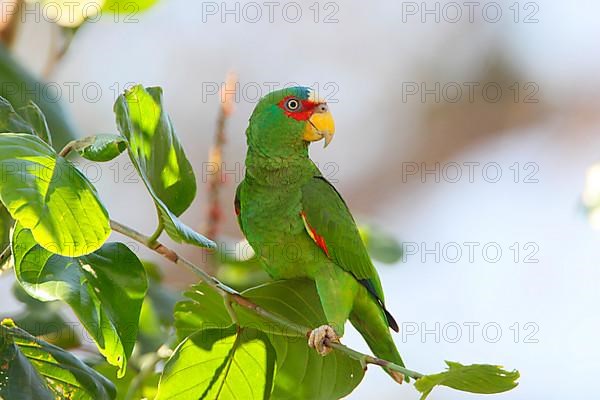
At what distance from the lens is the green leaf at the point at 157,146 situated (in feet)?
3.37

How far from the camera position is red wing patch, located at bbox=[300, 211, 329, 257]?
4.63ft

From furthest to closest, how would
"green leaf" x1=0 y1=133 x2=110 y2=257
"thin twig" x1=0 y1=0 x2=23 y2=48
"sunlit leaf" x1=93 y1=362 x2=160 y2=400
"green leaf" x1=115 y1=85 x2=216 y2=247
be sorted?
"thin twig" x1=0 y1=0 x2=23 y2=48
"sunlit leaf" x1=93 y1=362 x2=160 y2=400
"green leaf" x1=115 y1=85 x2=216 y2=247
"green leaf" x1=0 y1=133 x2=110 y2=257

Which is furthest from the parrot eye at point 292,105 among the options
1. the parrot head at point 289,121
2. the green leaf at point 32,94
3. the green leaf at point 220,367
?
the green leaf at point 220,367

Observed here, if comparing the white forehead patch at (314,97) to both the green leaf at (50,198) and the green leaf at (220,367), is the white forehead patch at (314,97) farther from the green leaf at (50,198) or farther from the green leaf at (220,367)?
the green leaf at (50,198)

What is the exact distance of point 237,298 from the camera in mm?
1060

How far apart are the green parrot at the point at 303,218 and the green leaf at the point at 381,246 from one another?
0.38 metres

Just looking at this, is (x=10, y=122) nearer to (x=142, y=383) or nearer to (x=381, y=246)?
(x=142, y=383)

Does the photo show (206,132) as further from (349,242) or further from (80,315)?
(80,315)

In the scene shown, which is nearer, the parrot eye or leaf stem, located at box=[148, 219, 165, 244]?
leaf stem, located at box=[148, 219, 165, 244]

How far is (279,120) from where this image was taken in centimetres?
154

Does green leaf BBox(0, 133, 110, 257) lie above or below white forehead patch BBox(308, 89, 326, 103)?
below

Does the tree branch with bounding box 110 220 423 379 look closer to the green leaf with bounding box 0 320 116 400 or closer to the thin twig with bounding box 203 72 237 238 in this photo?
the green leaf with bounding box 0 320 116 400

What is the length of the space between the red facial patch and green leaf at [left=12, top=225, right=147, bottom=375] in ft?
2.04

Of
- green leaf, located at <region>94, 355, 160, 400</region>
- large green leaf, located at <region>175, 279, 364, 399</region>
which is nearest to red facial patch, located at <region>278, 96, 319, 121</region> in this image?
large green leaf, located at <region>175, 279, 364, 399</region>
